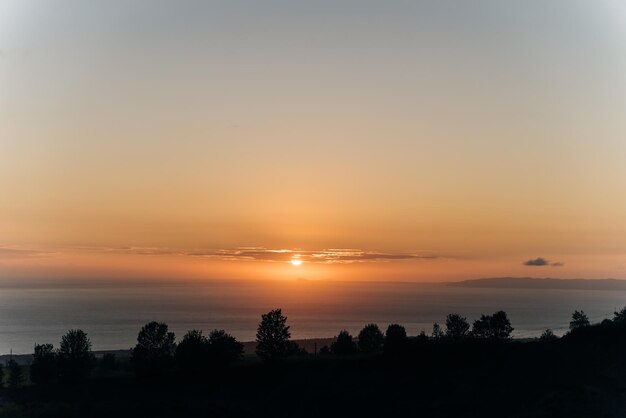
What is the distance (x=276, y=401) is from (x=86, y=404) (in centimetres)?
1463

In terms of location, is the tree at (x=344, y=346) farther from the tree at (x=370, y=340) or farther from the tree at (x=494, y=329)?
the tree at (x=494, y=329)

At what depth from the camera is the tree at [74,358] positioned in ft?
221

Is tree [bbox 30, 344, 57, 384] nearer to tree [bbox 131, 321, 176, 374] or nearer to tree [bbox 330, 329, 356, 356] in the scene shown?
tree [bbox 131, 321, 176, 374]

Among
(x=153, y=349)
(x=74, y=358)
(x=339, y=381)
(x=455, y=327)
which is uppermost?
(x=455, y=327)

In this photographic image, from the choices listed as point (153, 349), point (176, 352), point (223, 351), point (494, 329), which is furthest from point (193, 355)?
point (494, 329)

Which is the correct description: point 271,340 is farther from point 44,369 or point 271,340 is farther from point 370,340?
point 370,340

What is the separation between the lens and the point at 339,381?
58.2 meters

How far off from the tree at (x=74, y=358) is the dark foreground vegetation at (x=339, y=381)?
0.35 ft

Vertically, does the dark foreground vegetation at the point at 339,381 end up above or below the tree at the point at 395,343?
below

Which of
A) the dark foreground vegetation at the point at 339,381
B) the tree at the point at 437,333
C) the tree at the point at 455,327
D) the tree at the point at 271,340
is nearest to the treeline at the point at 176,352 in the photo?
the tree at the point at 271,340

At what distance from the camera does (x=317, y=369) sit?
202 ft

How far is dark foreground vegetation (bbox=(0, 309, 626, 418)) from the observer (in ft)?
153

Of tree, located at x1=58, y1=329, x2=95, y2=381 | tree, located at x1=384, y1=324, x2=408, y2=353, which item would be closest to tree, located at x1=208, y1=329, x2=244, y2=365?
tree, located at x1=58, y1=329, x2=95, y2=381

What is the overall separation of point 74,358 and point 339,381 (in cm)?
2774
